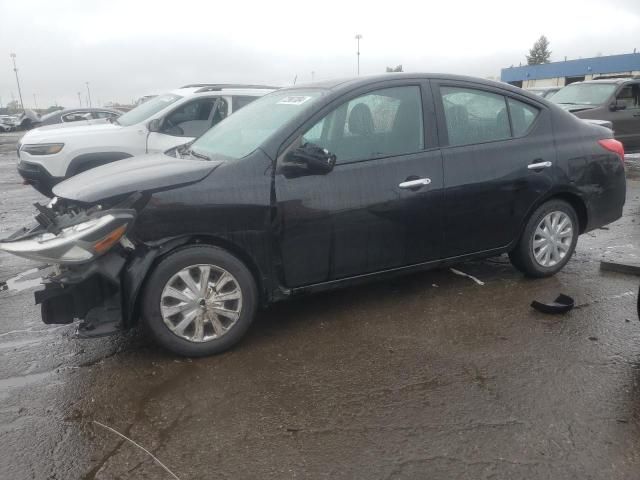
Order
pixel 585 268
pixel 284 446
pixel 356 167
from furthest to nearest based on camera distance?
pixel 585 268 < pixel 356 167 < pixel 284 446

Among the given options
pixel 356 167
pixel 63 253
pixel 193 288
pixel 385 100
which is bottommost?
pixel 193 288

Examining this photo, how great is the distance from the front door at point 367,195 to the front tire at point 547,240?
38.9 inches

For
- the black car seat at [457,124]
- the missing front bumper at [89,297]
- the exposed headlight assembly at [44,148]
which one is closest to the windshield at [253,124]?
the black car seat at [457,124]

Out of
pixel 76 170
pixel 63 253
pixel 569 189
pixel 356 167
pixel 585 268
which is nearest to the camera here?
pixel 63 253

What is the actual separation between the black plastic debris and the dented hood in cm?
267

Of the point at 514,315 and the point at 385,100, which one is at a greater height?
the point at 385,100

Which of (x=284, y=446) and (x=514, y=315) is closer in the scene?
(x=284, y=446)

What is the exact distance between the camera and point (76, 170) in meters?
7.19

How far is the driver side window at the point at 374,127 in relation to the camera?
12.6ft

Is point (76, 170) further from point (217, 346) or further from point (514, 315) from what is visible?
point (514, 315)

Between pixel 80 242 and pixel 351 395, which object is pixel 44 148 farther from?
pixel 351 395

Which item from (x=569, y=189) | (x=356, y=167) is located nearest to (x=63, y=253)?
(x=356, y=167)

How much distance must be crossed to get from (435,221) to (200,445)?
237cm

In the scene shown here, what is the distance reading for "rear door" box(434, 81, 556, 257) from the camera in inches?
165
